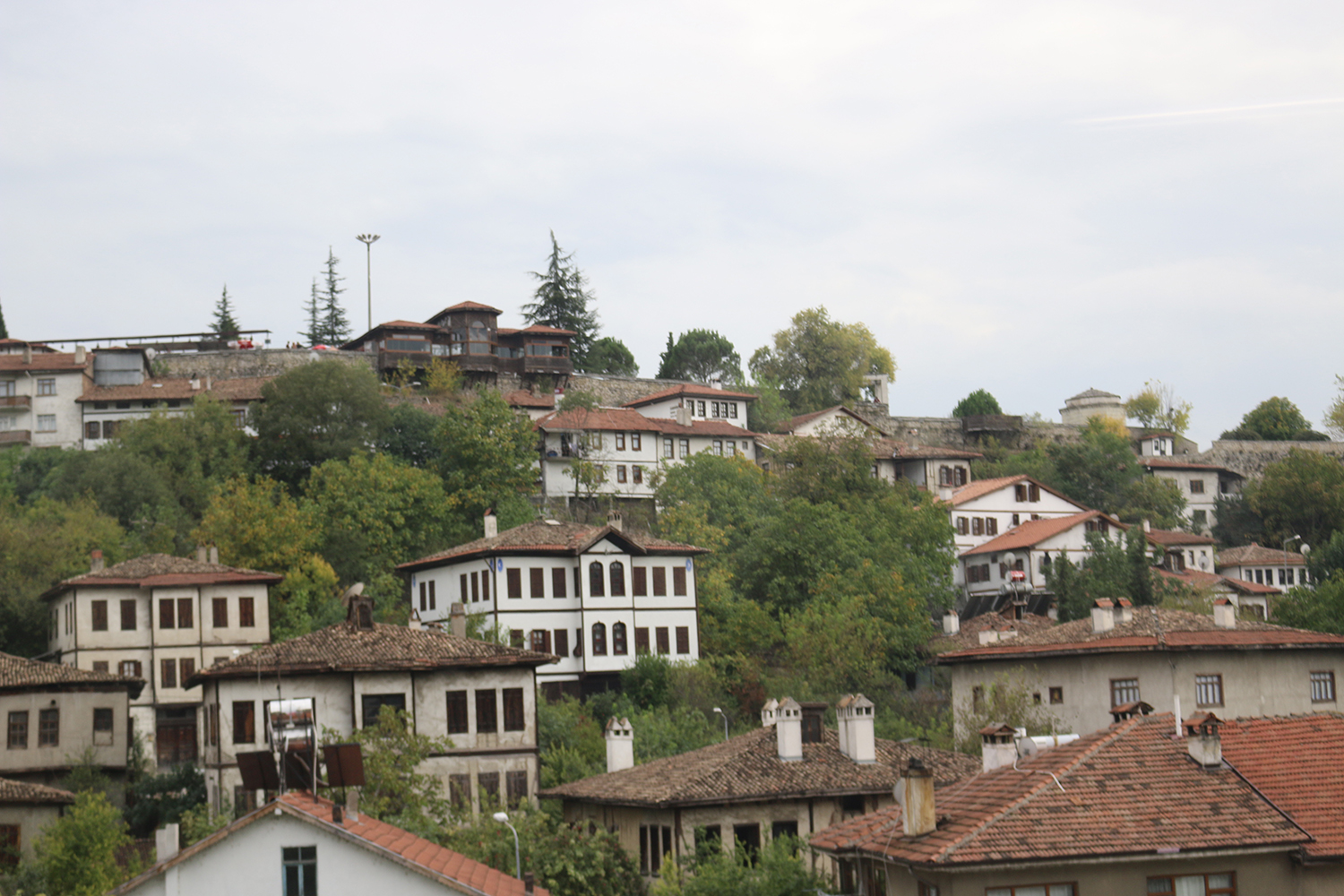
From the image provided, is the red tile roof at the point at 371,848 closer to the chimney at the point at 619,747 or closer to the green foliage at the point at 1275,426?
the chimney at the point at 619,747

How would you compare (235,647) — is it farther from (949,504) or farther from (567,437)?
(949,504)

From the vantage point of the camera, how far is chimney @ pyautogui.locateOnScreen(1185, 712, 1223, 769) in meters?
20.2

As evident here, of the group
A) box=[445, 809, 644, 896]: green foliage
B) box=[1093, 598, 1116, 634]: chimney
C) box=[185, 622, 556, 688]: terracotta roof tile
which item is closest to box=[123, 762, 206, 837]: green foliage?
box=[185, 622, 556, 688]: terracotta roof tile

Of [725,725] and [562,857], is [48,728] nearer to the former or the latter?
[725,725]

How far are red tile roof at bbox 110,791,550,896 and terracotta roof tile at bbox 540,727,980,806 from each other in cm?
755

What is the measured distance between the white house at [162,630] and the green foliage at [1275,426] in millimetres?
80478

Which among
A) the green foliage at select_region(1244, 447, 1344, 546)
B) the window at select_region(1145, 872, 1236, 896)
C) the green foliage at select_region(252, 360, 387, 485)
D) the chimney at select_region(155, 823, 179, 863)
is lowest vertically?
the window at select_region(1145, 872, 1236, 896)

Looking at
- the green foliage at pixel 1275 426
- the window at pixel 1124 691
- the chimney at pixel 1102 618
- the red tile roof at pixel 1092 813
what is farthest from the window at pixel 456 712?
the green foliage at pixel 1275 426

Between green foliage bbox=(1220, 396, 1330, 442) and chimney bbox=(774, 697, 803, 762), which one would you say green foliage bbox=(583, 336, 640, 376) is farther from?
chimney bbox=(774, 697, 803, 762)

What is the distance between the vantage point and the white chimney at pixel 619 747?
112 feet

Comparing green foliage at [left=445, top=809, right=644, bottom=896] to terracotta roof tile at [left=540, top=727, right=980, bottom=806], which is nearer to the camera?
green foliage at [left=445, top=809, right=644, bottom=896]

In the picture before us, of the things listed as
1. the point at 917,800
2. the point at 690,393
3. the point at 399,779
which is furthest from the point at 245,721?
the point at 690,393

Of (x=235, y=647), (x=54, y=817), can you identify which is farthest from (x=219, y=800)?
(x=235, y=647)

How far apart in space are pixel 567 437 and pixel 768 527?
12.8 meters
